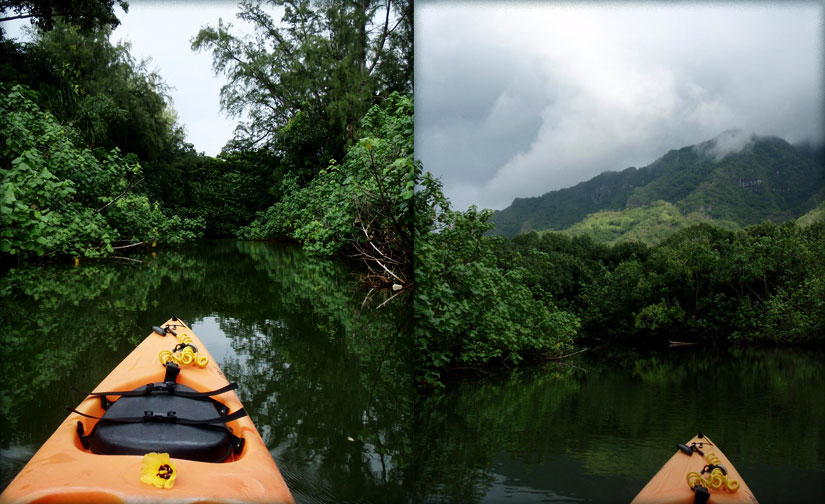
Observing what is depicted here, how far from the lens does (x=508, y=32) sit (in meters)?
2.14

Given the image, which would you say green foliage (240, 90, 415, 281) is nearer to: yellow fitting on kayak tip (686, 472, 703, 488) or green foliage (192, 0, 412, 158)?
green foliage (192, 0, 412, 158)

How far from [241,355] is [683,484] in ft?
4.67

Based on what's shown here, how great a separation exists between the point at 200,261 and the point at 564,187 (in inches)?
57.8

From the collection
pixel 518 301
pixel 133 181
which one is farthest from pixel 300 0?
pixel 518 301

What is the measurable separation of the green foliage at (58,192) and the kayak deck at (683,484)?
177cm

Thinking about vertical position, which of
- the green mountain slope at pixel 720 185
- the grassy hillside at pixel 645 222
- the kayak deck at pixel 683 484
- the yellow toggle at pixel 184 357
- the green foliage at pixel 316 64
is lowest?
the kayak deck at pixel 683 484

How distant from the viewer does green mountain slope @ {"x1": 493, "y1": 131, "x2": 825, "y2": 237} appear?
6.38ft

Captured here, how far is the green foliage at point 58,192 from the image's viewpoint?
171cm

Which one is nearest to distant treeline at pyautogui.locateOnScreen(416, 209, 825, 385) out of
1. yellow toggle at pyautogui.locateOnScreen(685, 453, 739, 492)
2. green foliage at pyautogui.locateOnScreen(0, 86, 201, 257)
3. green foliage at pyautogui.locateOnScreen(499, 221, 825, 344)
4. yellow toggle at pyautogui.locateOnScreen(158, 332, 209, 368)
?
green foliage at pyautogui.locateOnScreen(499, 221, 825, 344)

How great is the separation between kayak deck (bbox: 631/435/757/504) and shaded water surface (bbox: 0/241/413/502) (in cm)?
74

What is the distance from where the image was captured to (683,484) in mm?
1389

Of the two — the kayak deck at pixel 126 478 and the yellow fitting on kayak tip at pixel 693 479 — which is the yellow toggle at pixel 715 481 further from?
the kayak deck at pixel 126 478

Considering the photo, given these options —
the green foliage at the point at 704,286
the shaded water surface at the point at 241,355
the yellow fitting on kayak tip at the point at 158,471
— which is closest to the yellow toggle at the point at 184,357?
the shaded water surface at the point at 241,355

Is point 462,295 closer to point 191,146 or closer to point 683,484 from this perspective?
point 683,484
